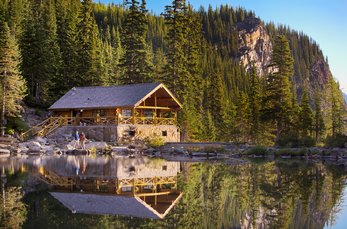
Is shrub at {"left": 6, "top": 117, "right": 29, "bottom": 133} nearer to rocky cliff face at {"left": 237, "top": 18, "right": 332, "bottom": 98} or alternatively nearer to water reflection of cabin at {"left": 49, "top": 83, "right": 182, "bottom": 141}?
water reflection of cabin at {"left": 49, "top": 83, "right": 182, "bottom": 141}

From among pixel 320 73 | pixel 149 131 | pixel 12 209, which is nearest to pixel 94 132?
pixel 149 131

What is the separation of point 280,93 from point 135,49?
15.7 m

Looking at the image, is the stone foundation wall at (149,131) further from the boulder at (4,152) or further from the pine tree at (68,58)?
the pine tree at (68,58)

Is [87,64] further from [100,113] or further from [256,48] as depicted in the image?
[256,48]

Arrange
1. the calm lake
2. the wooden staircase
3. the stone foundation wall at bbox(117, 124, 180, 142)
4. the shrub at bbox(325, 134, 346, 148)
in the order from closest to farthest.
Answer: the calm lake
the shrub at bbox(325, 134, 346, 148)
the wooden staircase
the stone foundation wall at bbox(117, 124, 180, 142)

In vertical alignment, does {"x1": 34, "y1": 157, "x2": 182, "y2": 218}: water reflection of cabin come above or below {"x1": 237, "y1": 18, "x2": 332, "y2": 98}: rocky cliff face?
below

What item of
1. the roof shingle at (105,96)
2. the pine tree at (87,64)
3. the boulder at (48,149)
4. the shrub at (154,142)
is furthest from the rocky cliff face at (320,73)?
the boulder at (48,149)

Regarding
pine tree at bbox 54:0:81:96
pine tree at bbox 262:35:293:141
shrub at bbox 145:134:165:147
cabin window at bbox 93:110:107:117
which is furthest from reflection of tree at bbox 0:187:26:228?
pine tree at bbox 54:0:81:96

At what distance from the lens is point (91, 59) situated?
48812 mm

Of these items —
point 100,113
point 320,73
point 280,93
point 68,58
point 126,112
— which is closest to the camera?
point 100,113

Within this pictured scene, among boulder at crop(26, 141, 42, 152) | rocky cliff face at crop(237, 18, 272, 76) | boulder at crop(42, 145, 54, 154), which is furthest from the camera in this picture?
rocky cliff face at crop(237, 18, 272, 76)

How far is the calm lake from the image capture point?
27.6ft

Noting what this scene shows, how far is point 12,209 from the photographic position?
9562mm

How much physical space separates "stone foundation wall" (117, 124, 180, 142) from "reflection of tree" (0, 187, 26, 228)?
24.5 meters
